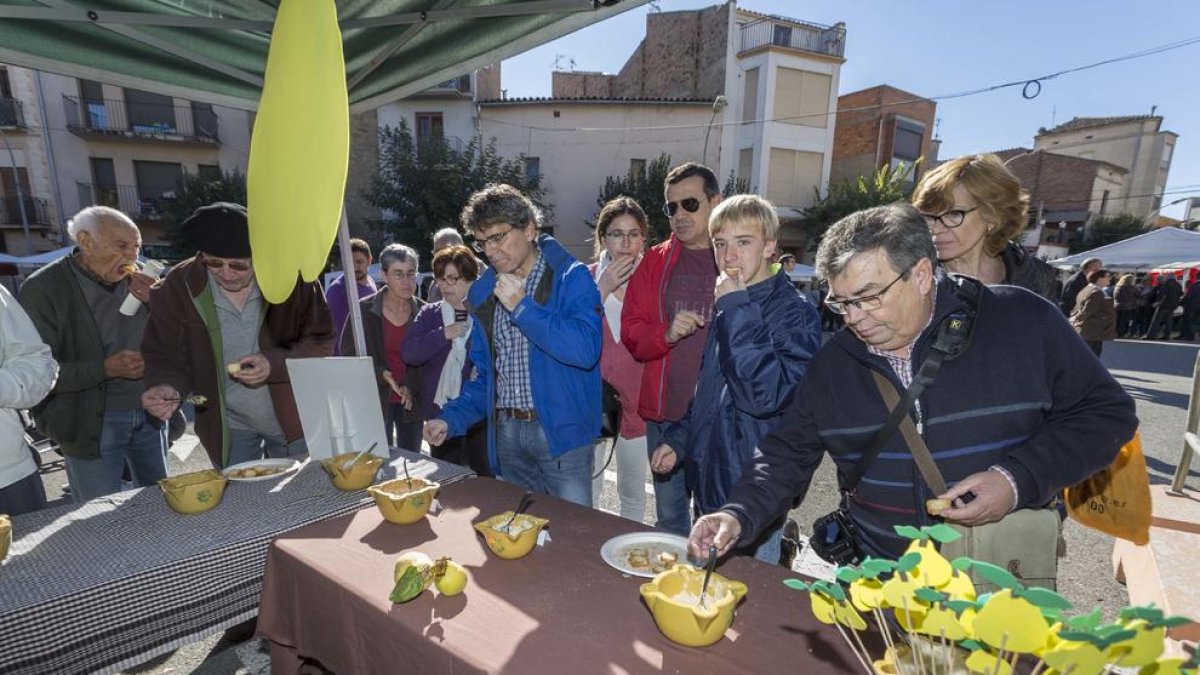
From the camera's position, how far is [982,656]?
0.63m

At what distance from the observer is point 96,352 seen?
2.59 metres

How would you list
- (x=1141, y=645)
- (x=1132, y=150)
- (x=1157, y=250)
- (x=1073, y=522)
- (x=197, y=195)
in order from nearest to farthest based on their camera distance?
(x=1141, y=645)
(x=1073, y=522)
(x=1157, y=250)
(x=197, y=195)
(x=1132, y=150)

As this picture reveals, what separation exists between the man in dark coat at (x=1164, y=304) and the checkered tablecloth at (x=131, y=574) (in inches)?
765

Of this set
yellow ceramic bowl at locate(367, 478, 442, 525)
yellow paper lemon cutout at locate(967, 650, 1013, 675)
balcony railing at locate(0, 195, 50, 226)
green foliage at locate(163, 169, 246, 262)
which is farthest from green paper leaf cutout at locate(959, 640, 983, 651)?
balcony railing at locate(0, 195, 50, 226)

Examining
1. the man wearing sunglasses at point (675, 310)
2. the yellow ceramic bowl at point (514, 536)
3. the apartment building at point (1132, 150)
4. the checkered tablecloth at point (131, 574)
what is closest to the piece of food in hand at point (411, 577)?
the yellow ceramic bowl at point (514, 536)

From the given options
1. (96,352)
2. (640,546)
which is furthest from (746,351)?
(96,352)

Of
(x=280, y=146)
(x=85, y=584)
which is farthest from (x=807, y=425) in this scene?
(x=85, y=584)

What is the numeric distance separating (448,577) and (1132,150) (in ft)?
147

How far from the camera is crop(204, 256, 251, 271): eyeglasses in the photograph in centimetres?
221

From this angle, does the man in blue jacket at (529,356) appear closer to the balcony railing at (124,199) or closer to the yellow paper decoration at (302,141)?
the yellow paper decoration at (302,141)

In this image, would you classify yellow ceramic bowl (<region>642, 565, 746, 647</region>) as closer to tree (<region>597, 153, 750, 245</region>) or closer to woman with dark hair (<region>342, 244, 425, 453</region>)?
woman with dark hair (<region>342, 244, 425, 453</region>)

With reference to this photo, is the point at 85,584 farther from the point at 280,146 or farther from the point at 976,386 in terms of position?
the point at 976,386

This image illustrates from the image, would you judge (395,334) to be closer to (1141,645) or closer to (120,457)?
(120,457)

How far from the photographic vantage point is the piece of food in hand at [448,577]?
1.22m
